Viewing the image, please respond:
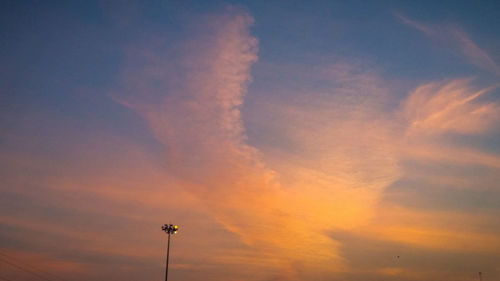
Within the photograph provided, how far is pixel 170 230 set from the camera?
3788cm
